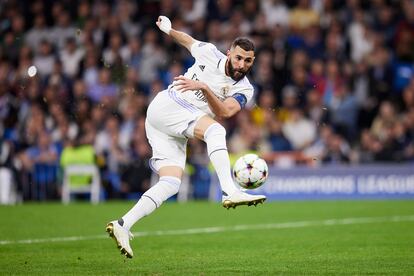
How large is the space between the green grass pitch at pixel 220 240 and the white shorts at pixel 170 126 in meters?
1.09

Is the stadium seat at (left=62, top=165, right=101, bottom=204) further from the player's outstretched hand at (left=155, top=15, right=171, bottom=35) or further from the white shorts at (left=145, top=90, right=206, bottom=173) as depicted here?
the white shorts at (left=145, top=90, right=206, bottom=173)

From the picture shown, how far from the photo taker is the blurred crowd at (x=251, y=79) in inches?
834

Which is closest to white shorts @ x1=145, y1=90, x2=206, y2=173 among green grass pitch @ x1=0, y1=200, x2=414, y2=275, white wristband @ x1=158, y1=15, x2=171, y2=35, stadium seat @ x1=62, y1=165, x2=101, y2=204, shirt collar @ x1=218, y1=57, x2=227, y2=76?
shirt collar @ x1=218, y1=57, x2=227, y2=76

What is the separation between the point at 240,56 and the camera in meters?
10.0

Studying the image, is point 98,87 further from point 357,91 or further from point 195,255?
point 195,255

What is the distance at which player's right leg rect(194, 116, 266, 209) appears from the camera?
9359 millimetres

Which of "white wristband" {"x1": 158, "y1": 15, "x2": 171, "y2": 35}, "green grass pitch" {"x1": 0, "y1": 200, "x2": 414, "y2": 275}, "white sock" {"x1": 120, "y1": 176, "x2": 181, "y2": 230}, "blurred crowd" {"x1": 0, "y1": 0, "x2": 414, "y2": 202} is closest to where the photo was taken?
"green grass pitch" {"x1": 0, "y1": 200, "x2": 414, "y2": 275}

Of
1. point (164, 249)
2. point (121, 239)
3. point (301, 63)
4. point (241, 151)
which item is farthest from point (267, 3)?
point (121, 239)

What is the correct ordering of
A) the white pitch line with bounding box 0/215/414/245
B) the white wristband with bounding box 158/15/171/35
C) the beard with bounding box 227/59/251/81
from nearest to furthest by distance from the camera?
the beard with bounding box 227/59/251/81, the white wristband with bounding box 158/15/171/35, the white pitch line with bounding box 0/215/414/245

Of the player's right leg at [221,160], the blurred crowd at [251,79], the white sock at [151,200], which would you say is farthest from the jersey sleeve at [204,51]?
the blurred crowd at [251,79]

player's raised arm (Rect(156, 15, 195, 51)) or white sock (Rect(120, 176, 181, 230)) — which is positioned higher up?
player's raised arm (Rect(156, 15, 195, 51))

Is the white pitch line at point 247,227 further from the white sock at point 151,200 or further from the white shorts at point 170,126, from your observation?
the white sock at point 151,200

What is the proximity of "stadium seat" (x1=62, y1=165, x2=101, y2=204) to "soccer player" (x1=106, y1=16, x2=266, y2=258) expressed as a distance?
10824 millimetres

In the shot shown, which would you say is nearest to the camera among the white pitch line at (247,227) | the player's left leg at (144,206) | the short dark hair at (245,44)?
the player's left leg at (144,206)
